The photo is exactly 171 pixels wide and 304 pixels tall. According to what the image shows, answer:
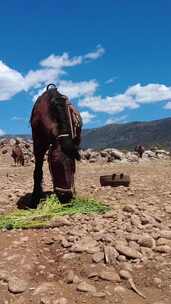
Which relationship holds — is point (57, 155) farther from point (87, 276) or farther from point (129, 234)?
point (87, 276)

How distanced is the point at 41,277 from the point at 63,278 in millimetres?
285

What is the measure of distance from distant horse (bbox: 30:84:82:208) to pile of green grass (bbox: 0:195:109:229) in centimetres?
23

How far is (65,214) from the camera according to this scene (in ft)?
29.5

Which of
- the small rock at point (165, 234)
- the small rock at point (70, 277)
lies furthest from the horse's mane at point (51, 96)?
the small rock at point (70, 277)

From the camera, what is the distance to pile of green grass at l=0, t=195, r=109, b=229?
854 cm

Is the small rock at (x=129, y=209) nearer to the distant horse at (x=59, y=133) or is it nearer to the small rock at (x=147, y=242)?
the distant horse at (x=59, y=133)

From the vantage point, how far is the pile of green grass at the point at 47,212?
28.0 feet

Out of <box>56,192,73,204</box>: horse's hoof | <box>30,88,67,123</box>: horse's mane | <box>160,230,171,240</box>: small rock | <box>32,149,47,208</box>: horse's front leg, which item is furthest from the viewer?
<box>32,149,47,208</box>: horse's front leg

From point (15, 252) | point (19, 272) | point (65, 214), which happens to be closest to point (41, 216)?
point (65, 214)

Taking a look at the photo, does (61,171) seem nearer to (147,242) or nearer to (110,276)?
(147,242)

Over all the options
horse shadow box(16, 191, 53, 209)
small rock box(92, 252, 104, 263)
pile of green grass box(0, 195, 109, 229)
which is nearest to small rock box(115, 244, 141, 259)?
small rock box(92, 252, 104, 263)

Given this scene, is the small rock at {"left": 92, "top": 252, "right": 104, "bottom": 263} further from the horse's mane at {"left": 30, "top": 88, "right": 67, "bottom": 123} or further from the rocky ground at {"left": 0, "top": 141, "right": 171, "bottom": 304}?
the horse's mane at {"left": 30, "top": 88, "right": 67, "bottom": 123}

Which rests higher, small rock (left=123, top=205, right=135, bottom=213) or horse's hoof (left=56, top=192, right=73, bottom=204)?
horse's hoof (left=56, top=192, right=73, bottom=204)

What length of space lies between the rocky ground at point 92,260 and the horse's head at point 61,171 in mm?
622
